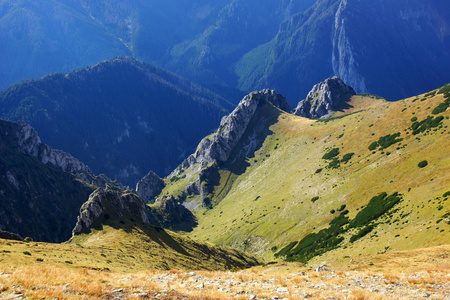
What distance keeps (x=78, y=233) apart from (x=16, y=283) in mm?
72187

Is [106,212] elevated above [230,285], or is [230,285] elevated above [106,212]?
[106,212]

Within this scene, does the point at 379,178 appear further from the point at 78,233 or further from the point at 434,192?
the point at 78,233

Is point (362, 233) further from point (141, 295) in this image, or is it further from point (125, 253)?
point (141, 295)

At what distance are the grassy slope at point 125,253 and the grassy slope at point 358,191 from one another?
3251cm

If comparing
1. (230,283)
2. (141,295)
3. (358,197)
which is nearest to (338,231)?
(358,197)

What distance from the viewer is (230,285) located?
28.5 metres

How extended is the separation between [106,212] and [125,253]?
35.2 metres

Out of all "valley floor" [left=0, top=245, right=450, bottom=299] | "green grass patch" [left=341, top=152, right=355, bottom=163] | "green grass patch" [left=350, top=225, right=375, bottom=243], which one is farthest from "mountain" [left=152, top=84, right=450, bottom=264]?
"valley floor" [left=0, top=245, right=450, bottom=299]

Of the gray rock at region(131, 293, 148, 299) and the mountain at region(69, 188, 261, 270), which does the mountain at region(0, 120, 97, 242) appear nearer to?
the mountain at region(69, 188, 261, 270)

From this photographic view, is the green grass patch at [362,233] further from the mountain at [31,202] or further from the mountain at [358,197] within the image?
the mountain at [31,202]

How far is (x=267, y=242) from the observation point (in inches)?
5094

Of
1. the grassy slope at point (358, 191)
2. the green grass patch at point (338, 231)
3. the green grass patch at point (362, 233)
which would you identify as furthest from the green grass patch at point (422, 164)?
the green grass patch at point (362, 233)

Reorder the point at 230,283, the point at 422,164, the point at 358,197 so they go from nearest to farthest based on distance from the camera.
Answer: the point at 230,283, the point at 422,164, the point at 358,197

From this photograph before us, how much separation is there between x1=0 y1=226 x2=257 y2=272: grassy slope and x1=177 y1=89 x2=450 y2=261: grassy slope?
32510 mm
